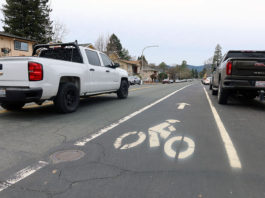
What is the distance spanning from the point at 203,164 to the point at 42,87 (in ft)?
13.0

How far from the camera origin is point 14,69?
4867 mm

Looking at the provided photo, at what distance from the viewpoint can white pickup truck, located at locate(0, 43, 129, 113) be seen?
15.8 feet

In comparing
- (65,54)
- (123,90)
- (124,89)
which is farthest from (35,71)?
(124,89)

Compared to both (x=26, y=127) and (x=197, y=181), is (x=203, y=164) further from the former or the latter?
(x=26, y=127)

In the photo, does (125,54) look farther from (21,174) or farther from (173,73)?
(21,174)

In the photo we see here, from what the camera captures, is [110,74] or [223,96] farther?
[110,74]

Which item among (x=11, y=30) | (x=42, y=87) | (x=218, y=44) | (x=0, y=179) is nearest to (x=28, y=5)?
(x=11, y=30)

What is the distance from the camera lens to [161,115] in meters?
5.96

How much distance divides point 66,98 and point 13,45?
27.9 metres

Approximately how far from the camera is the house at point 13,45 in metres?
26.9

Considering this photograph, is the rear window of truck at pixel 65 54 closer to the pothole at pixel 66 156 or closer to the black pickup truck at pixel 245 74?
the pothole at pixel 66 156

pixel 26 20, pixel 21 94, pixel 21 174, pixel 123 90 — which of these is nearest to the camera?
pixel 21 174

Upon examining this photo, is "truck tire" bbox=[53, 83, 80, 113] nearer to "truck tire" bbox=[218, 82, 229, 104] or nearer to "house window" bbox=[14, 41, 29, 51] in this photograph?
"truck tire" bbox=[218, 82, 229, 104]

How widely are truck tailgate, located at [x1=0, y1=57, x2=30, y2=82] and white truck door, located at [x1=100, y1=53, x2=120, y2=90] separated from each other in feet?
11.4
